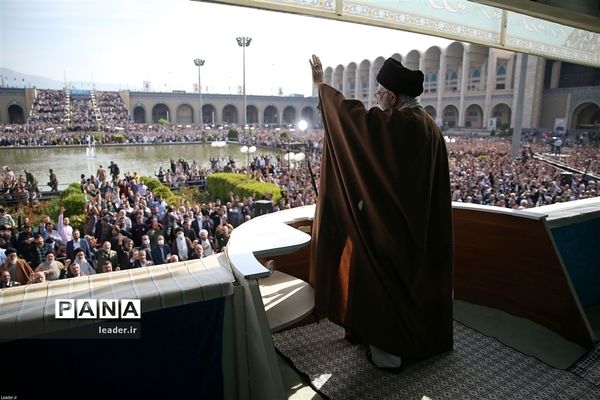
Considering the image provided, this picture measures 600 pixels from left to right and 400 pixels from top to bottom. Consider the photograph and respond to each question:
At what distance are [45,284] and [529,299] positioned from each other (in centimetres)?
267

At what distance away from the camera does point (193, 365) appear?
1.57m

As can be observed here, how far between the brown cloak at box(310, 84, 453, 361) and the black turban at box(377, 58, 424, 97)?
0.41 feet

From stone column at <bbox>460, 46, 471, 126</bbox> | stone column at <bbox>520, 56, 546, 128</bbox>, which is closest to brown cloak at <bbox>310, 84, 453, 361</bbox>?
stone column at <bbox>520, 56, 546, 128</bbox>

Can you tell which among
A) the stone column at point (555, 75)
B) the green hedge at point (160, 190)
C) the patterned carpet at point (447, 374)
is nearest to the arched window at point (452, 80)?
the stone column at point (555, 75)

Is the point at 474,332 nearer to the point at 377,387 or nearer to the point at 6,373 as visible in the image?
the point at 377,387

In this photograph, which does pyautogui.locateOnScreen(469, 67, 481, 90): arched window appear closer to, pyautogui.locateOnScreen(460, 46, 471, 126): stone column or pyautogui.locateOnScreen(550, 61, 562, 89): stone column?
pyautogui.locateOnScreen(460, 46, 471, 126): stone column

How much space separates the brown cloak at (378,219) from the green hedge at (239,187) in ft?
27.0

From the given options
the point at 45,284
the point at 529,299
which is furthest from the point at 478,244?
the point at 45,284

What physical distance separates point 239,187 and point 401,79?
9.58m

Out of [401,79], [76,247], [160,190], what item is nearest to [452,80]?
[160,190]

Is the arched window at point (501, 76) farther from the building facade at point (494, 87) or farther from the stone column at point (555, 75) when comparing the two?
the stone column at point (555, 75)

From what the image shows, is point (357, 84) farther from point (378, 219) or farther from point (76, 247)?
point (378, 219)

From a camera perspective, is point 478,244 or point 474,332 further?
point 478,244

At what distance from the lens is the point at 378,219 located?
73.0 inches
